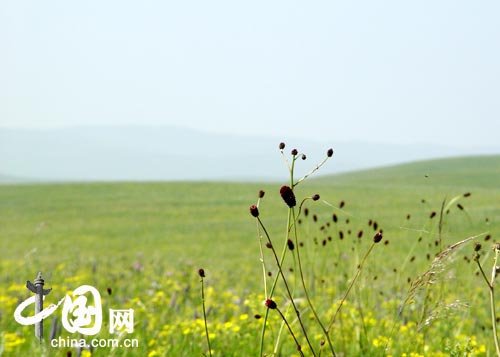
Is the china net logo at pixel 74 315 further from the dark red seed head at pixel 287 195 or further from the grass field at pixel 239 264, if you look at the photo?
the dark red seed head at pixel 287 195

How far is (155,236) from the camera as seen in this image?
768 inches

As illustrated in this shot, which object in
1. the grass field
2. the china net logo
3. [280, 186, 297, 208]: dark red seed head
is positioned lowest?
the grass field

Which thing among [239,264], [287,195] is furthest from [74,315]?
[239,264]

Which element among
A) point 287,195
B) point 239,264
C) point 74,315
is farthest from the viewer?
point 239,264

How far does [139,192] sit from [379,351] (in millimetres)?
34749

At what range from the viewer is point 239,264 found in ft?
41.4

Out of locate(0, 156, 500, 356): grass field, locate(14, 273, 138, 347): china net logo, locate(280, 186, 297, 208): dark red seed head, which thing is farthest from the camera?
locate(0, 156, 500, 356): grass field

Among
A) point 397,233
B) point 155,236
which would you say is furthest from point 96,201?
point 397,233

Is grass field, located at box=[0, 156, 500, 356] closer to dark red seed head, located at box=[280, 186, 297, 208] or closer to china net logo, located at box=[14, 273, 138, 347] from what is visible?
china net logo, located at box=[14, 273, 138, 347]

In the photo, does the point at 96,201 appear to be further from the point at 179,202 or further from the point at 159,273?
the point at 159,273

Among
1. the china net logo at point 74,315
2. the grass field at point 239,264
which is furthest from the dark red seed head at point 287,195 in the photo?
the china net logo at point 74,315

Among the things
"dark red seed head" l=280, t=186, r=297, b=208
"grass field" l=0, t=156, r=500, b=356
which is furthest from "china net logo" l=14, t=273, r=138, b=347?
"dark red seed head" l=280, t=186, r=297, b=208

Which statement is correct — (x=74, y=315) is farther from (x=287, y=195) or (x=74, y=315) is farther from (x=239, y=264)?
(x=239, y=264)

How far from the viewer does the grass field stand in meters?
4.31
